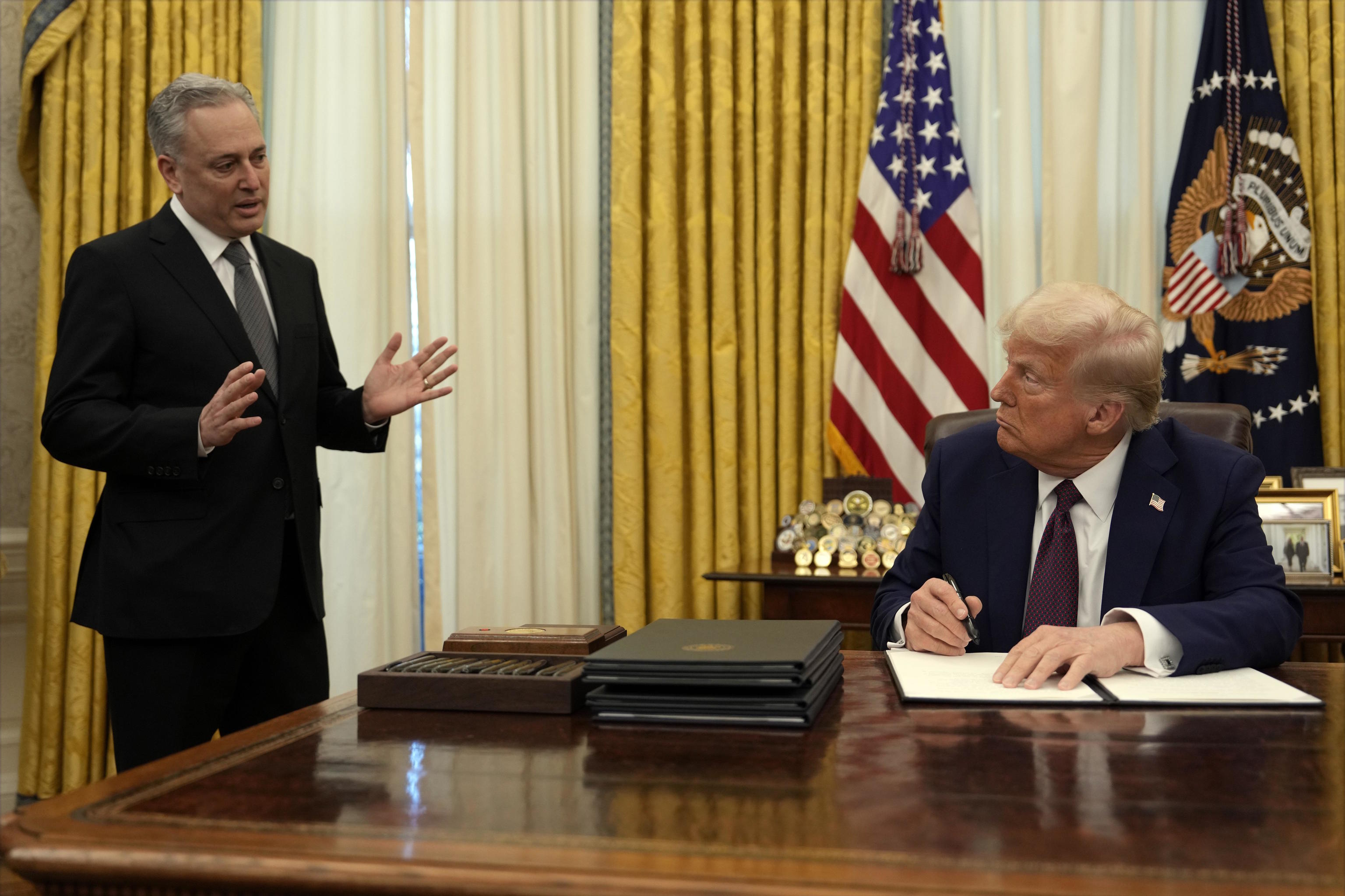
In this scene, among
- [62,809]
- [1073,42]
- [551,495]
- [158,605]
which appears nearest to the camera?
[62,809]

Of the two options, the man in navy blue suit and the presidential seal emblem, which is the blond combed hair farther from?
the presidential seal emblem

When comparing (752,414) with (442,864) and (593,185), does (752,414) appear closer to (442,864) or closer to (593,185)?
(593,185)

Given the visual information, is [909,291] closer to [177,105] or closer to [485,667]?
[177,105]

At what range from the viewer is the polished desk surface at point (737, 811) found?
83 centimetres

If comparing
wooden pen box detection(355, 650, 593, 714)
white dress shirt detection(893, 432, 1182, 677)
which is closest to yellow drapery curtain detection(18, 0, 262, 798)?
wooden pen box detection(355, 650, 593, 714)

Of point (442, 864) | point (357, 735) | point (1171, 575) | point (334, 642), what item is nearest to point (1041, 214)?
point (1171, 575)

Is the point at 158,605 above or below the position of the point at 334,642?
above

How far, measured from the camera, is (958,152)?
394 cm

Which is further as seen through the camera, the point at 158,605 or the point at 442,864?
the point at 158,605

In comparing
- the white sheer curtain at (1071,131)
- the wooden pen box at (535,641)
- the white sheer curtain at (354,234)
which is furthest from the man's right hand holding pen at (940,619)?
the white sheer curtain at (354,234)

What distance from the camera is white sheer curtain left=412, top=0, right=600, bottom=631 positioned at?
164 inches

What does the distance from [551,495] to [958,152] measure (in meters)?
1.89

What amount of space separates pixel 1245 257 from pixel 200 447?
3.21 meters

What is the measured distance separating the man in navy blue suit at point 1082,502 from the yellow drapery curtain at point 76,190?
313 cm
